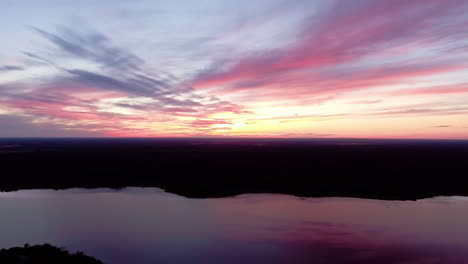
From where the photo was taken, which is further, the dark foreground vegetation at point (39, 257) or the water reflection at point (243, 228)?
the water reflection at point (243, 228)

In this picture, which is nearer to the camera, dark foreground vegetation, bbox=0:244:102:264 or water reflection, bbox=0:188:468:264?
dark foreground vegetation, bbox=0:244:102:264

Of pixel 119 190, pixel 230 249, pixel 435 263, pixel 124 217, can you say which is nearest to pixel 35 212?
pixel 124 217

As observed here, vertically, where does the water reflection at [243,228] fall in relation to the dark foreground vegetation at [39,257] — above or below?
below

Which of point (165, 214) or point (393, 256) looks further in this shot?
point (165, 214)

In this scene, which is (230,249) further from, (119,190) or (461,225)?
(119,190)
